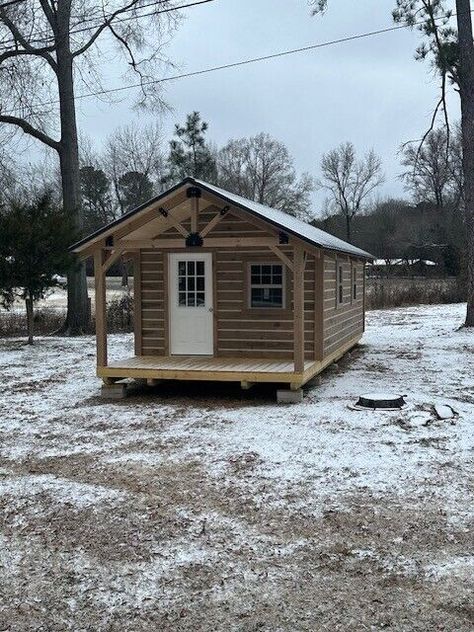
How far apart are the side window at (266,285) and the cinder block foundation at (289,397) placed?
6.15 feet

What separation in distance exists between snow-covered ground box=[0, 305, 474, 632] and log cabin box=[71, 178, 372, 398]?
4.15 ft

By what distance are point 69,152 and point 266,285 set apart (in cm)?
961

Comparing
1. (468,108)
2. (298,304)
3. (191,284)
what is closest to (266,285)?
(191,284)

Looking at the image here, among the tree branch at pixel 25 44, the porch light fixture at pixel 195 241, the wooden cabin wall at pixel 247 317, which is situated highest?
the tree branch at pixel 25 44

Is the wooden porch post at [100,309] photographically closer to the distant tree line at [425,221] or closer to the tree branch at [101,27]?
the tree branch at [101,27]

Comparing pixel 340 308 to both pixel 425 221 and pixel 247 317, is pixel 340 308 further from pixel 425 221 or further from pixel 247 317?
pixel 425 221

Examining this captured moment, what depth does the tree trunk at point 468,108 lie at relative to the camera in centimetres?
1441

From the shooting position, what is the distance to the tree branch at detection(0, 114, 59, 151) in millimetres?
16797

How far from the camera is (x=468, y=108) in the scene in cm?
1465

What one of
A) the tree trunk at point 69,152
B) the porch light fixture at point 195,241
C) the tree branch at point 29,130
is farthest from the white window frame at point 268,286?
the tree branch at point 29,130

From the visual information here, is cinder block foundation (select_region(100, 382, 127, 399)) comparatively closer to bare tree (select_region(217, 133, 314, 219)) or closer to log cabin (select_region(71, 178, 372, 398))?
log cabin (select_region(71, 178, 372, 398))

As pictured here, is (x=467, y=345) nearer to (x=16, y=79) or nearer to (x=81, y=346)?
(x=81, y=346)

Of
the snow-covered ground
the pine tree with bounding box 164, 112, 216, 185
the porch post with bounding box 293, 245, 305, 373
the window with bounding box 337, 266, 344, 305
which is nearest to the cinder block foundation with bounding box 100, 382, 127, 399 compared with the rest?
the snow-covered ground

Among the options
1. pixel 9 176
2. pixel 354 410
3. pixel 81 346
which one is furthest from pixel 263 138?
pixel 354 410
